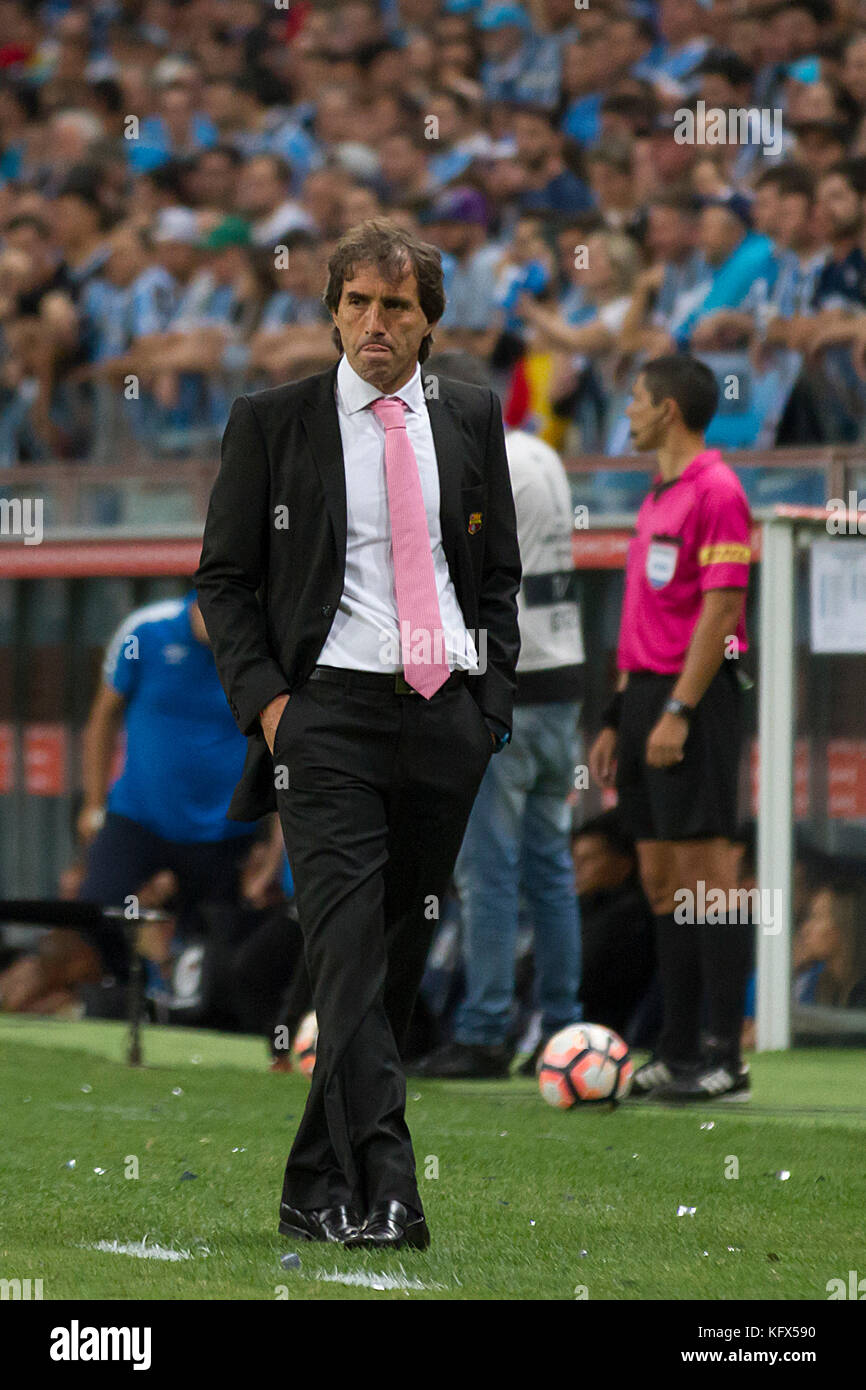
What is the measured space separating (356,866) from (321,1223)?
0.69 metres

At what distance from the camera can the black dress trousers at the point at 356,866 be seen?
417cm

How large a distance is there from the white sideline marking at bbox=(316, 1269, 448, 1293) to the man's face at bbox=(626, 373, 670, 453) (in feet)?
12.0

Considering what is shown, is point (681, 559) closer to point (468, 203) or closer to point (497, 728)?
point (497, 728)

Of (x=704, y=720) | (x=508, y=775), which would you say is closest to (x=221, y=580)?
(x=704, y=720)

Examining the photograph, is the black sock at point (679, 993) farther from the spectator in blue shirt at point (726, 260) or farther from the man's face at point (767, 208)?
the man's face at point (767, 208)

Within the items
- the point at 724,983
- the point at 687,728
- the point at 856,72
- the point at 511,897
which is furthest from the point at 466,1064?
the point at 856,72

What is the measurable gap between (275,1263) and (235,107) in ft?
43.0

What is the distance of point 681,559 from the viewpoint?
673cm

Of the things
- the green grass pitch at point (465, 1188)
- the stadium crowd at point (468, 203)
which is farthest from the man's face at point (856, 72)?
the green grass pitch at point (465, 1188)

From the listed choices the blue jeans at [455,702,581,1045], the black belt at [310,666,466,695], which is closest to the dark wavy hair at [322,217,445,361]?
the black belt at [310,666,466,695]

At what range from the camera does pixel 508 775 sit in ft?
24.1

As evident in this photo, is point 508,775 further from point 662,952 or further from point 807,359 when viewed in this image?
point 807,359

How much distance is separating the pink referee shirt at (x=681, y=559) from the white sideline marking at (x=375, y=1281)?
3.15 meters

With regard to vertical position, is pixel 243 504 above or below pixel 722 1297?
above
